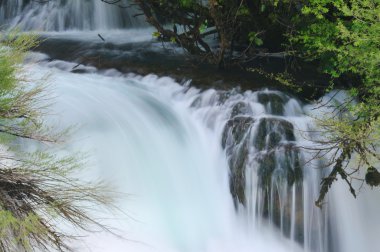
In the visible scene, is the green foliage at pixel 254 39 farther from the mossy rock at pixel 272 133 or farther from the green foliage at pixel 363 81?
the mossy rock at pixel 272 133

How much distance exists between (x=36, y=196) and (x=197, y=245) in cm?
245

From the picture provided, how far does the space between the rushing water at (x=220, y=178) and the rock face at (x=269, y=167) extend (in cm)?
1

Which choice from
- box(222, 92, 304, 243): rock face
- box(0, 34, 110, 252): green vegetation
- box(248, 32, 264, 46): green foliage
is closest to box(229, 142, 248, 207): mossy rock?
box(222, 92, 304, 243): rock face

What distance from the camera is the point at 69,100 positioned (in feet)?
21.5

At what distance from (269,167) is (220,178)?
63cm

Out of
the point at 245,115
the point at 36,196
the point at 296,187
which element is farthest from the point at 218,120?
the point at 36,196

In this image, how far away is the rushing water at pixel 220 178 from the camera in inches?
214

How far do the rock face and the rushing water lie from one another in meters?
0.01

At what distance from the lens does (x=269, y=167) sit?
552 centimetres

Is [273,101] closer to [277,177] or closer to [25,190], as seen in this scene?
[277,177]

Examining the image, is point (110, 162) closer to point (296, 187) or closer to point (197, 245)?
point (197, 245)

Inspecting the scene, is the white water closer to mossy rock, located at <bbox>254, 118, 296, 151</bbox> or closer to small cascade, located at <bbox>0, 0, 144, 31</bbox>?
mossy rock, located at <bbox>254, 118, 296, 151</bbox>

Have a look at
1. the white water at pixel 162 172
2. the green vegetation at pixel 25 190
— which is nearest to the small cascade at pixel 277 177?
the white water at pixel 162 172

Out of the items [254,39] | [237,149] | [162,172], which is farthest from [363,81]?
[162,172]
